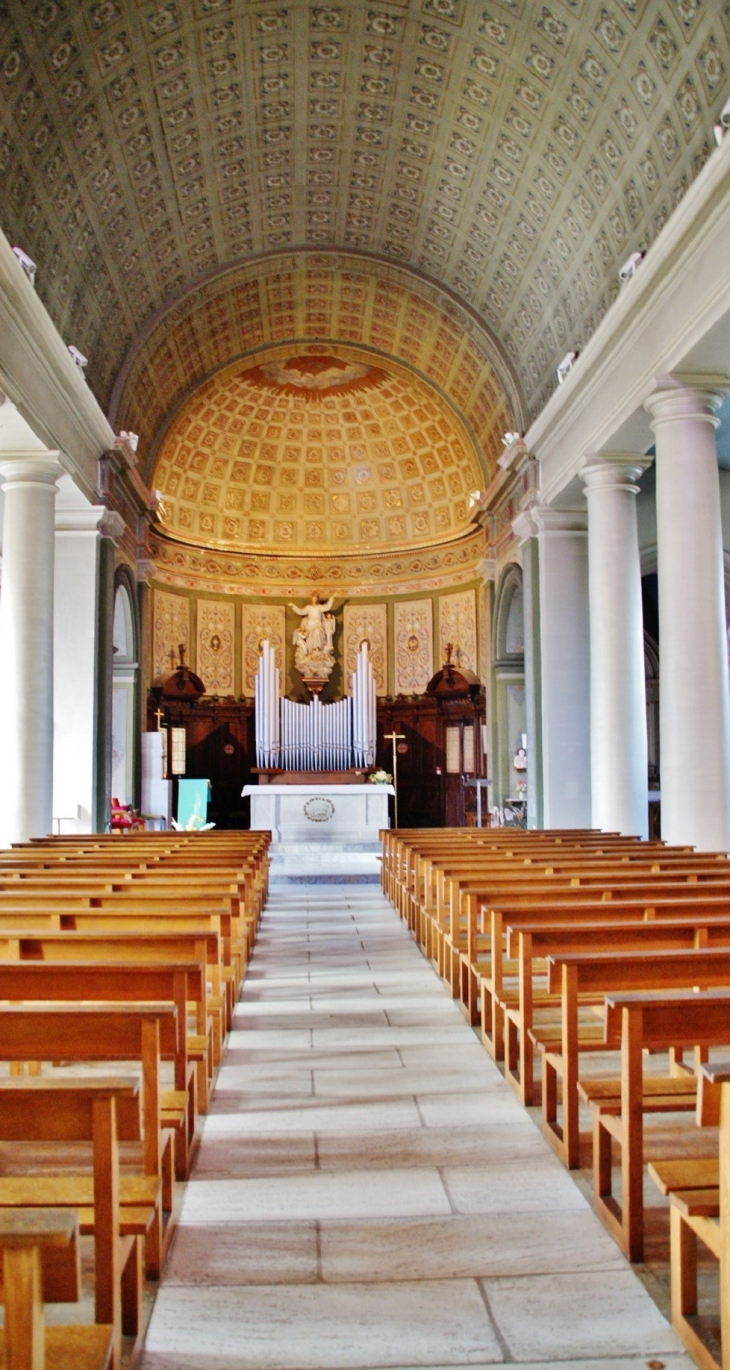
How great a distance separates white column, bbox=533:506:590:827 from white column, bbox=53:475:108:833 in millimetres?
6731

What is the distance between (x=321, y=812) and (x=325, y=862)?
6.00 feet

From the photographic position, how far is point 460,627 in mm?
22188

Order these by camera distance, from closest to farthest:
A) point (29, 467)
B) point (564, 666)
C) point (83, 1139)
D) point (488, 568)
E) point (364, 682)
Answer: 1. point (83, 1139)
2. point (29, 467)
3. point (564, 666)
4. point (488, 568)
5. point (364, 682)

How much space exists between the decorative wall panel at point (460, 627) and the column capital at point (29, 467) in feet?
35.8

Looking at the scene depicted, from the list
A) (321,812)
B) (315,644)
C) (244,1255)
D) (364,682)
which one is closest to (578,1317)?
(244,1255)

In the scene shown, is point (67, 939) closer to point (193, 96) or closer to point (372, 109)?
point (193, 96)

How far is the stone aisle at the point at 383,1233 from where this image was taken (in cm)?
278

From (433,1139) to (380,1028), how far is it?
73.7 inches

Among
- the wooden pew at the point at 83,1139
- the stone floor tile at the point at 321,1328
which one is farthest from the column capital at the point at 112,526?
the wooden pew at the point at 83,1139

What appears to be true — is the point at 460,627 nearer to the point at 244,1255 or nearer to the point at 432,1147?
the point at 432,1147

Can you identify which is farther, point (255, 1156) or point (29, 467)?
point (29, 467)

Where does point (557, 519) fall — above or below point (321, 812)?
above

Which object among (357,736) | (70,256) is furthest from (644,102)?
(357,736)

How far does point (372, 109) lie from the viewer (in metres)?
14.4
